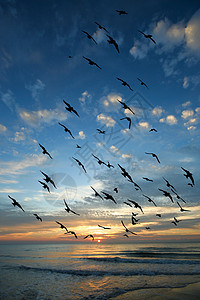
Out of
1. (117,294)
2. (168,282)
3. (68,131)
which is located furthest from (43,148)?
(168,282)

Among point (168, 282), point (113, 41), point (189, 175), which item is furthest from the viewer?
point (168, 282)

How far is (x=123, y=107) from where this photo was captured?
16.5 m

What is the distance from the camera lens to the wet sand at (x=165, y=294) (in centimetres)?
1303

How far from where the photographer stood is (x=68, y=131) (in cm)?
1534

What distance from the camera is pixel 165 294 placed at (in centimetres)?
1383

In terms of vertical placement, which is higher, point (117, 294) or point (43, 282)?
point (117, 294)

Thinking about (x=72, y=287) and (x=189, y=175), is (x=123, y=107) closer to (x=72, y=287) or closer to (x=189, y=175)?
(x=189, y=175)

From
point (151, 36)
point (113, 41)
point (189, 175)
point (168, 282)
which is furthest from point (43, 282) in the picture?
point (151, 36)

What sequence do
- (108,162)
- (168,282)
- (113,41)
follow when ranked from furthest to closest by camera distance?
1. (108,162)
2. (168,282)
3. (113,41)

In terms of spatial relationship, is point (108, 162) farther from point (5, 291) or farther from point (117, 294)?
point (5, 291)

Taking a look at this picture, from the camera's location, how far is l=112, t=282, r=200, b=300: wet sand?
1303cm

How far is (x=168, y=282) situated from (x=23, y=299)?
13.4 meters

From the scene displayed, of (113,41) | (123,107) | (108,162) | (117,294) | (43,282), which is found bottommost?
(43,282)

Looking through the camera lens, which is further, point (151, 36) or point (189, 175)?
point (189, 175)
